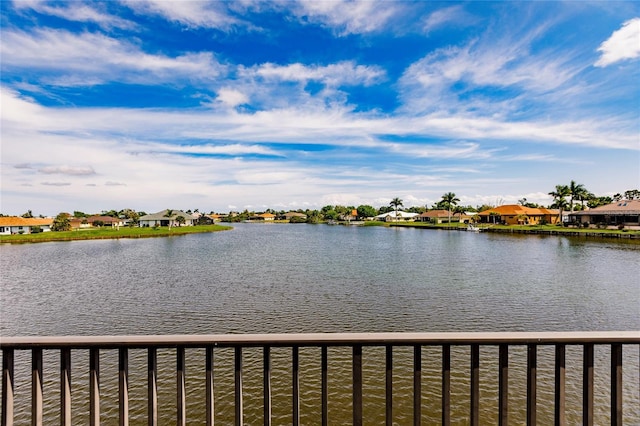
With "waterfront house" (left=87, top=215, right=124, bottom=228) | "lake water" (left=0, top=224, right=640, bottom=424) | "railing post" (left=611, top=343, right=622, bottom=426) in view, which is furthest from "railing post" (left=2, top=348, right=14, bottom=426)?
"waterfront house" (left=87, top=215, right=124, bottom=228)

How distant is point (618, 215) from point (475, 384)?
2955 inches

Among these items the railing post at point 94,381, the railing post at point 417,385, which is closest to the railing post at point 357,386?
the railing post at point 417,385

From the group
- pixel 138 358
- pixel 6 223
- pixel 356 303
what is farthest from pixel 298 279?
pixel 6 223

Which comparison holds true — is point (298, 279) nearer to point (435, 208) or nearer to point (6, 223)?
point (6, 223)

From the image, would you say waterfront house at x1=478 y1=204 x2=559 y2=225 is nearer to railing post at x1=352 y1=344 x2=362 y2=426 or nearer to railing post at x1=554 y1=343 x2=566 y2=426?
railing post at x1=554 y1=343 x2=566 y2=426

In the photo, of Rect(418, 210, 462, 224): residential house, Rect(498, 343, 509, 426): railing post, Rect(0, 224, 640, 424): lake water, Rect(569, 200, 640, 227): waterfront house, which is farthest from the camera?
Rect(418, 210, 462, 224): residential house

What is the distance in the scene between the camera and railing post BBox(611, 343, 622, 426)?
2379 mm

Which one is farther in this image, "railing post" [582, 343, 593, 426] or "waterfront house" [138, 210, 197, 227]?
"waterfront house" [138, 210, 197, 227]

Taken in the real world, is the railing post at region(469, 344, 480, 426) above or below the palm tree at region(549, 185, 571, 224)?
below

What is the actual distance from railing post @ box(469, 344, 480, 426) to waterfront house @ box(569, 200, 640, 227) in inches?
2810

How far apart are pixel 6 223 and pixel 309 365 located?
78094 mm

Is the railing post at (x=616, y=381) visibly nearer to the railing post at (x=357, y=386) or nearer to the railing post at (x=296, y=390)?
the railing post at (x=357, y=386)

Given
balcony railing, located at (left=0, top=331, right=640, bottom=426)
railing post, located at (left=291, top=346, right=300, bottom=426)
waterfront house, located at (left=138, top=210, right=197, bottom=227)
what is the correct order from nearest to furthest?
balcony railing, located at (left=0, top=331, right=640, bottom=426) < railing post, located at (left=291, top=346, right=300, bottom=426) < waterfront house, located at (left=138, top=210, right=197, bottom=227)

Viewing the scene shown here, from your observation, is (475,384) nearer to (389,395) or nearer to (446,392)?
(446,392)
